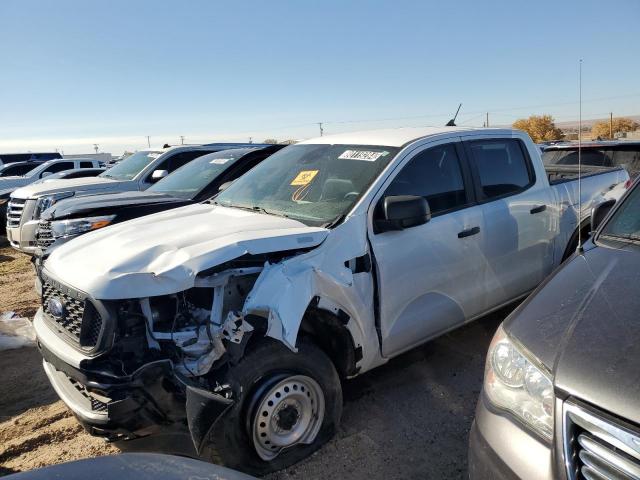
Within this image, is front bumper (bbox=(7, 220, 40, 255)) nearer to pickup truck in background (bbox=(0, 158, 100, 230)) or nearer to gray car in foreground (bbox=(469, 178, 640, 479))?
pickup truck in background (bbox=(0, 158, 100, 230))

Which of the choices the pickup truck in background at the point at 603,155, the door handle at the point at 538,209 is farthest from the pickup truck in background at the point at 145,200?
the pickup truck in background at the point at 603,155

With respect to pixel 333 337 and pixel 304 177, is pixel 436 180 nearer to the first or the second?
pixel 304 177

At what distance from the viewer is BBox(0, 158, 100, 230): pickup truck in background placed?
12005mm

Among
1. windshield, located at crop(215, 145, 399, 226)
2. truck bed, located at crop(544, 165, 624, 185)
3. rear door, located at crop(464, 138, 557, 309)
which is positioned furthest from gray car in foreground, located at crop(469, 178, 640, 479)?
truck bed, located at crop(544, 165, 624, 185)

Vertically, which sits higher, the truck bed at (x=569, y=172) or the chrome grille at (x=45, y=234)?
the truck bed at (x=569, y=172)

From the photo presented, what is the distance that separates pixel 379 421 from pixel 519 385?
1597mm

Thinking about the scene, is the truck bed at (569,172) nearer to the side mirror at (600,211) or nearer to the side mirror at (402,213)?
the side mirror at (600,211)

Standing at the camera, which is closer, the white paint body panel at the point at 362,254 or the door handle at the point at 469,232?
the white paint body panel at the point at 362,254

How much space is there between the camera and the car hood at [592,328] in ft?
5.18

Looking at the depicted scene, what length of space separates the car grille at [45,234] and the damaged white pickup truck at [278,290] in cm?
328

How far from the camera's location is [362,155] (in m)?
3.65

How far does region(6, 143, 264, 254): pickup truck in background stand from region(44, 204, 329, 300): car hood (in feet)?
16.7

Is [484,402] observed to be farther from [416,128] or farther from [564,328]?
[416,128]

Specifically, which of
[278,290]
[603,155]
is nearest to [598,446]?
[278,290]
